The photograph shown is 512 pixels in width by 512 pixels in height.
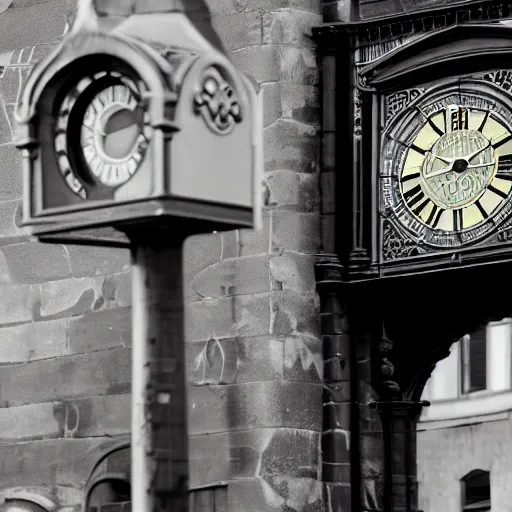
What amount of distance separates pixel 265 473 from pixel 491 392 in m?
8.83

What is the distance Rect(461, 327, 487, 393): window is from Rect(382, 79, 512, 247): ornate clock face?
8.15m

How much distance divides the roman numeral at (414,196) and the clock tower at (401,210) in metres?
0.02

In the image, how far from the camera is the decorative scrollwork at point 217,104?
18.7ft

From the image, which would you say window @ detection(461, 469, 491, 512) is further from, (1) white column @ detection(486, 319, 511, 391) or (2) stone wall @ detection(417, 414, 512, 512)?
(1) white column @ detection(486, 319, 511, 391)

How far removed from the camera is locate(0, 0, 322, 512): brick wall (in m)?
13.4

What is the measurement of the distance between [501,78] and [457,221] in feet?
3.36

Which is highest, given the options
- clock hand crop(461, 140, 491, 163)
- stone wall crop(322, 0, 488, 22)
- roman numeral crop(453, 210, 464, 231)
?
stone wall crop(322, 0, 488, 22)

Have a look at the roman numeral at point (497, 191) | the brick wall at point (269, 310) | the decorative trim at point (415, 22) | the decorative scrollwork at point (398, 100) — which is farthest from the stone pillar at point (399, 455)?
the decorative trim at point (415, 22)

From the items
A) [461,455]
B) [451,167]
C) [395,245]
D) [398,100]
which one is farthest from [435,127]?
[461,455]

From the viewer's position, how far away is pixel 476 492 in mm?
21234

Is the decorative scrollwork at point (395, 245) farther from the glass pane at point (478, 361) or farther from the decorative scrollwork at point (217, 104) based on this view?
the glass pane at point (478, 361)

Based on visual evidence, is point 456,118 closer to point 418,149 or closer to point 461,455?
point 418,149

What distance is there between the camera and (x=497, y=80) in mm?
13180

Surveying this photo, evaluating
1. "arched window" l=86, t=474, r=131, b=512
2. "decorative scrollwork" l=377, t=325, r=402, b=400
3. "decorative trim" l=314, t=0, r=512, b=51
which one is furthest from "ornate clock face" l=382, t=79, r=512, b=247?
"arched window" l=86, t=474, r=131, b=512
